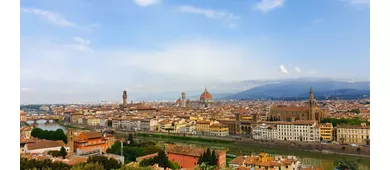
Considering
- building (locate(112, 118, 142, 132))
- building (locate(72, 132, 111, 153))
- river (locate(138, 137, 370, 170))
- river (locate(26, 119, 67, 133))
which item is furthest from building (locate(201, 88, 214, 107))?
building (locate(72, 132, 111, 153))

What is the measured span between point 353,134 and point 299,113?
7.10 metres

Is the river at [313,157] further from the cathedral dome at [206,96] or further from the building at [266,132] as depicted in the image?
the cathedral dome at [206,96]

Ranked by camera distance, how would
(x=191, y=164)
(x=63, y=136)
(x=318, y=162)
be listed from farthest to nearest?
(x=63, y=136) → (x=318, y=162) → (x=191, y=164)

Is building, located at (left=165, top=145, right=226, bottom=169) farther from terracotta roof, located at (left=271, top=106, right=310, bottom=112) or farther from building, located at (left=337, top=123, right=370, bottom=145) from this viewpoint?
terracotta roof, located at (left=271, top=106, right=310, bottom=112)

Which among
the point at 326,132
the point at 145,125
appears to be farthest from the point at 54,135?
the point at 326,132

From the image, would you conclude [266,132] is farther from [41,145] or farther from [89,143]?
[41,145]

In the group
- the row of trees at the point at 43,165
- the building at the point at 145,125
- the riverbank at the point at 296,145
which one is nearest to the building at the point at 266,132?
the riverbank at the point at 296,145

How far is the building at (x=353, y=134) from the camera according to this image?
43.3ft

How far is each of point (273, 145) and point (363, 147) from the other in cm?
370

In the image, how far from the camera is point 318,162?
10.4 meters

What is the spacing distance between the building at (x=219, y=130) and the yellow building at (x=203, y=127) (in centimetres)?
38
